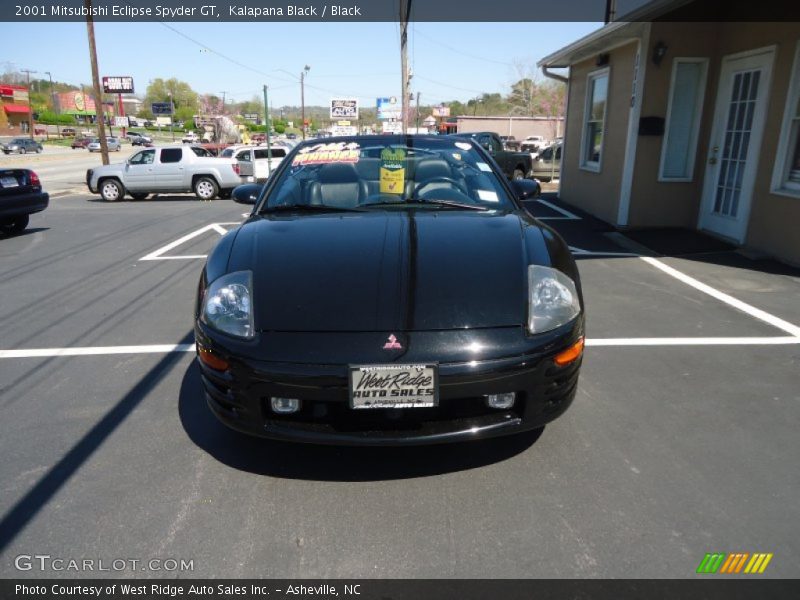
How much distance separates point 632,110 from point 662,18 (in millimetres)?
1294

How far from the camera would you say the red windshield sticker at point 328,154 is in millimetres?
3857

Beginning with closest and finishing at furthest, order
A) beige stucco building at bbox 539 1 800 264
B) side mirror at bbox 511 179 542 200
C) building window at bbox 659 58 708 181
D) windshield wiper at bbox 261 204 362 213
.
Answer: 1. windshield wiper at bbox 261 204 362 213
2. side mirror at bbox 511 179 542 200
3. beige stucco building at bbox 539 1 800 264
4. building window at bbox 659 58 708 181

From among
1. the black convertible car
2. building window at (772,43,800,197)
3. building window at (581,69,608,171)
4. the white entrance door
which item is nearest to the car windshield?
building window at (772,43,800,197)

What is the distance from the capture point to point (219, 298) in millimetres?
2645

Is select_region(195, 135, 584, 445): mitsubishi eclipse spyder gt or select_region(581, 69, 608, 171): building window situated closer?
select_region(195, 135, 584, 445): mitsubishi eclipse spyder gt

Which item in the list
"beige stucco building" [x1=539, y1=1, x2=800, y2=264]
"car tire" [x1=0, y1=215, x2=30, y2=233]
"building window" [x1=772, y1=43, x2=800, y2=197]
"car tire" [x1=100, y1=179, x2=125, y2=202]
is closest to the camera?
"building window" [x1=772, y1=43, x2=800, y2=197]

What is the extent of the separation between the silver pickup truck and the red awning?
248ft

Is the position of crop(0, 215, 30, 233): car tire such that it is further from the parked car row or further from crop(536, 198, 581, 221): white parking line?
the parked car row

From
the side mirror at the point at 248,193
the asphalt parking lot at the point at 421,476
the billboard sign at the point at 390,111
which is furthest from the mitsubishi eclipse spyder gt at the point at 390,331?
the billboard sign at the point at 390,111

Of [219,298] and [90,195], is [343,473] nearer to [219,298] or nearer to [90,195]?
[219,298]

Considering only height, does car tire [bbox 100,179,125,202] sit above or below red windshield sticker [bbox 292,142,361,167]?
below

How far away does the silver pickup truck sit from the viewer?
16.2 metres

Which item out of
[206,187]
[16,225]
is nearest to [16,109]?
[206,187]

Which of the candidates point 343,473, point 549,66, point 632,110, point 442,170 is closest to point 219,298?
point 343,473
